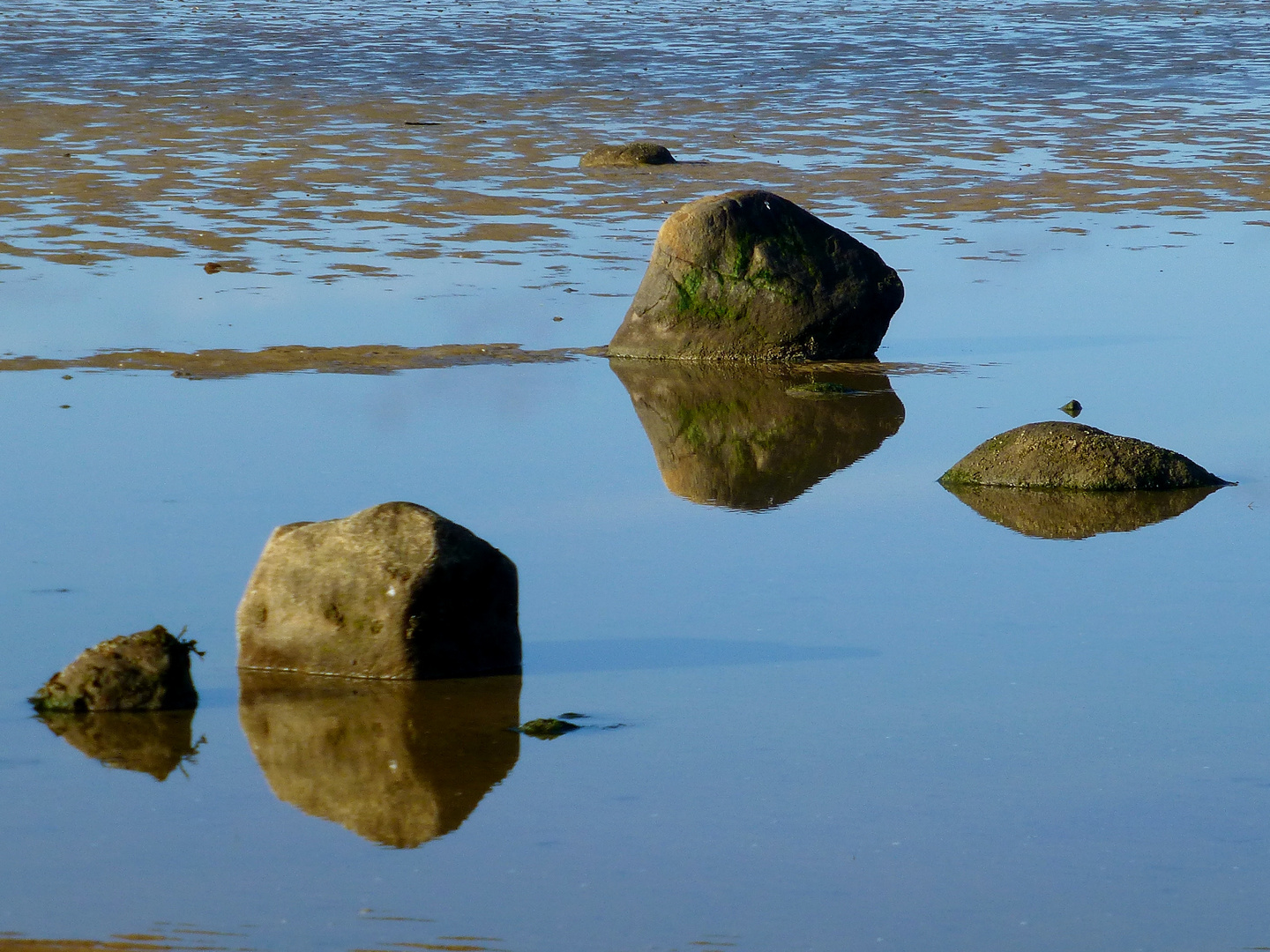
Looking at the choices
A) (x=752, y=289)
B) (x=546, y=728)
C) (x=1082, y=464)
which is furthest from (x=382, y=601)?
(x=752, y=289)

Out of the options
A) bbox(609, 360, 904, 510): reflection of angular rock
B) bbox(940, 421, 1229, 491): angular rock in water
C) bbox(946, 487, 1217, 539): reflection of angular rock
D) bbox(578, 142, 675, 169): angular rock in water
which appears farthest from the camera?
bbox(578, 142, 675, 169): angular rock in water

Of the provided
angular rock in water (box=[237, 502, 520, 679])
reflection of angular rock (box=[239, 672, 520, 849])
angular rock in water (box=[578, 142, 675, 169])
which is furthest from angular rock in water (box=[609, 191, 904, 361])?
angular rock in water (box=[578, 142, 675, 169])

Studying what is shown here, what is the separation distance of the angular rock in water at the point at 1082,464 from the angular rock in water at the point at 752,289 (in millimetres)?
3112

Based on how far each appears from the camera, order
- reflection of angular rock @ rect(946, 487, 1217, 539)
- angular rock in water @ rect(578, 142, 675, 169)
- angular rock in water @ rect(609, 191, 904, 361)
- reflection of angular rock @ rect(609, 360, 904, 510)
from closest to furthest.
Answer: reflection of angular rock @ rect(946, 487, 1217, 539)
reflection of angular rock @ rect(609, 360, 904, 510)
angular rock in water @ rect(609, 191, 904, 361)
angular rock in water @ rect(578, 142, 675, 169)

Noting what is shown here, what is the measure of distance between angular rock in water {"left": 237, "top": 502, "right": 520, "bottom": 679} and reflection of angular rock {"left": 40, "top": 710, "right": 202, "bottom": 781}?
511mm

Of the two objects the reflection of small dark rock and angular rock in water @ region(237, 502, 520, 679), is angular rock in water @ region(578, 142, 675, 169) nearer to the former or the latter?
angular rock in water @ region(237, 502, 520, 679)

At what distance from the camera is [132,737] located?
21.6 ft

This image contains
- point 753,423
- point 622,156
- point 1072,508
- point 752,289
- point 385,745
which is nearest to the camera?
point 385,745

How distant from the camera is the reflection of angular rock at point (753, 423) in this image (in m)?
10.0

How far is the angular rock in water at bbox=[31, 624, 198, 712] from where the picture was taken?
671 centimetres

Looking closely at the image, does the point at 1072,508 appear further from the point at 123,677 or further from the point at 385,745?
the point at 123,677

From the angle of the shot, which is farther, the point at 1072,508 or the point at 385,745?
the point at 1072,508

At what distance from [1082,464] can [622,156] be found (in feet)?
39.1

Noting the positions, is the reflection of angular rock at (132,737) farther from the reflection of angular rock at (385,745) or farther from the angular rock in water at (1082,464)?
the angular rock in water at (1082,464)
